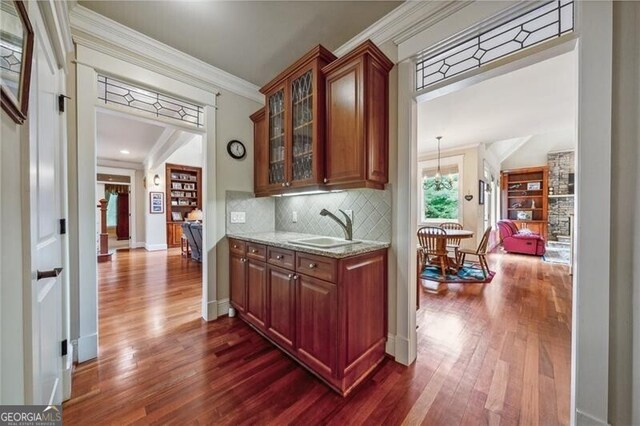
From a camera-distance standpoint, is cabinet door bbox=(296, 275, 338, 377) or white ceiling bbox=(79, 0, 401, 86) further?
white ceiling bbox=(79, 0, 401, 86)

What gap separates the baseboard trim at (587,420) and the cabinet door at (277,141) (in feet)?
7.93

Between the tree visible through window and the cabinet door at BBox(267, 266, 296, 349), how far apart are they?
18.5ft

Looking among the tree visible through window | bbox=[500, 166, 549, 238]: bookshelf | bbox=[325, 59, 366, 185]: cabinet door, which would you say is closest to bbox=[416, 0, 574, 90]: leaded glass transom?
bbox=[325, 59, 366, 185]: cabinet door

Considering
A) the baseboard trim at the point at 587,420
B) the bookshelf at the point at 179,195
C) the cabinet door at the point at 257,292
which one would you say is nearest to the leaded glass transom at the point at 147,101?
the cabinet door at the point at 257,292

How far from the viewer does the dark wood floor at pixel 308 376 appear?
1407 mm

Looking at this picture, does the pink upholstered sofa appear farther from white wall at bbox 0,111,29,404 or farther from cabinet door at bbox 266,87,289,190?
white wall at bbox 0,111,29,404

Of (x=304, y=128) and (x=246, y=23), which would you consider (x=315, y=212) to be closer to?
(x=304, y=128)

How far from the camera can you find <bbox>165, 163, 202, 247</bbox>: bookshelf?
7.63m

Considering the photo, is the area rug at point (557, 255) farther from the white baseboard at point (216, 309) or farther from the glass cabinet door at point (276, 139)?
the white baseboard at point (216, 309)

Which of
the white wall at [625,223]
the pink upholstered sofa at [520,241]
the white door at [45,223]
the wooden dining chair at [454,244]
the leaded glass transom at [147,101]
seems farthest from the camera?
the pink upholstered sofa at [520,241]

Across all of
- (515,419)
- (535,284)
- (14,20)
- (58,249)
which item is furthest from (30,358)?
(535,284)

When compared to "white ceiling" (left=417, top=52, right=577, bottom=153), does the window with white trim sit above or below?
below

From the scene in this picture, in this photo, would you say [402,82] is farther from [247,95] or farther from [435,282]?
[435,282]

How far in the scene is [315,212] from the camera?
8.66 ft
